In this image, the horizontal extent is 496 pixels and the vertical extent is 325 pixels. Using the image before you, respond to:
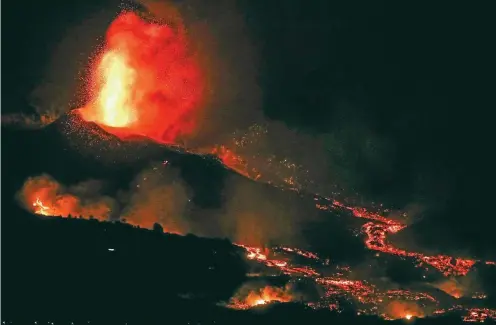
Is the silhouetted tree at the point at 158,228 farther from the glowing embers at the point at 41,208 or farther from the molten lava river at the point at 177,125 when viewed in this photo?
the glowing embers at the point at 41,208

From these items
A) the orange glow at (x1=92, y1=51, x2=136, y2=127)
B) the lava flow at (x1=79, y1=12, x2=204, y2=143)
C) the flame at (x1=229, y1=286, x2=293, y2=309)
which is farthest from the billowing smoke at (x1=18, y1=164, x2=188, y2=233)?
the flame at (x1=229, y1=286, x2=293, y2=309)

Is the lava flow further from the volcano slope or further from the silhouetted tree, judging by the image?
the silhouetted tree

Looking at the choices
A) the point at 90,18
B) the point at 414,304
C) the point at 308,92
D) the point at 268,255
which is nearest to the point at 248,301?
the point at 268,255

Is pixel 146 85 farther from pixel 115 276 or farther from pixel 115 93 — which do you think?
pixel 115 276

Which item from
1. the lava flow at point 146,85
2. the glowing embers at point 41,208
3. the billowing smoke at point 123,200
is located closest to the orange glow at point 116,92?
the lava flow at point 146,85

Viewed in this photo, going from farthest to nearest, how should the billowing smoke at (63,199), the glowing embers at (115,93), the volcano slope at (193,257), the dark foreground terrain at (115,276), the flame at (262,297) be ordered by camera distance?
the flame at (262,297), the dark foreground terrain at (115,276), the volcano slope at (193,257), the billowing smoke at (63,199), the glowing embers at (115,93)
